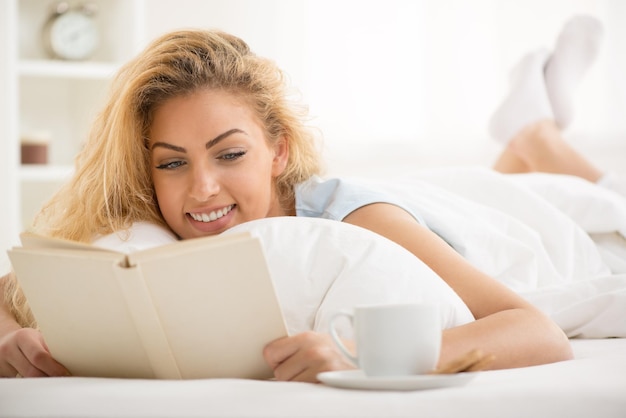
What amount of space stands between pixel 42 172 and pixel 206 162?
208 centimetres

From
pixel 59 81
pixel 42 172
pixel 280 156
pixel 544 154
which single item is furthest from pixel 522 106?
pixel 59 81

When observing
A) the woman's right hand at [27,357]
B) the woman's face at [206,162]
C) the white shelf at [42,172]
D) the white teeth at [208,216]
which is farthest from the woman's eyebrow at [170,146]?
the white shelf at [42,172]

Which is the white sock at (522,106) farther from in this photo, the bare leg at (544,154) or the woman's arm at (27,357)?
the woman's arm at (27,357)

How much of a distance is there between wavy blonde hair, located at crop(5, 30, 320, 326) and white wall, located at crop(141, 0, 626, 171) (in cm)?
244

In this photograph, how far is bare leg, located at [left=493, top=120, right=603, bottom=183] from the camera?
2.73 m

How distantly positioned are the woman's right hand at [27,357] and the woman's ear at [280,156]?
59 cm

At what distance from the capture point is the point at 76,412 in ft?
2.85

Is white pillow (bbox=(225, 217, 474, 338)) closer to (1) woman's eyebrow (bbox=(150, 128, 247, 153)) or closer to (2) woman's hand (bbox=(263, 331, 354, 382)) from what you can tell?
(2) woman's hand (bbox=(263, 331, 354, 382))

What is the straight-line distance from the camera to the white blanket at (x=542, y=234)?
1.60 m

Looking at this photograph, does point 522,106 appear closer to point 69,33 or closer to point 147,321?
point 69,33

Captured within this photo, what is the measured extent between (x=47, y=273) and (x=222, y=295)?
0.22m

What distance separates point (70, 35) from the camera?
11.7ft

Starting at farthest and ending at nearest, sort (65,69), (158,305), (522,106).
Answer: (65,69) → (522,106) → (158,305)

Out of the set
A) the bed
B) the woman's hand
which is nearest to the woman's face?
the bed
